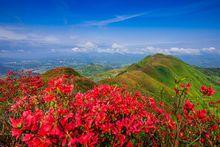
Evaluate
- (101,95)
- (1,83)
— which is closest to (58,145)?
(101,95)

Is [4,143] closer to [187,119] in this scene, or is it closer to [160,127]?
[160,127]

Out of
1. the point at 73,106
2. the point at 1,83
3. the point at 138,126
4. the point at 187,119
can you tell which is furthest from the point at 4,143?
the point at 1,83

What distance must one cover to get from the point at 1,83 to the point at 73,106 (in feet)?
49.3

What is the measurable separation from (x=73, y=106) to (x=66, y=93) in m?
0.37

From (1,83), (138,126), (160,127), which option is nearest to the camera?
(138,126)

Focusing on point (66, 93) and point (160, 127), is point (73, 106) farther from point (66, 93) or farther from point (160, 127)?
point (160, 127)

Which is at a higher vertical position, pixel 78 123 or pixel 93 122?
pixel 78 123

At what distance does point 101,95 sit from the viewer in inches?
321

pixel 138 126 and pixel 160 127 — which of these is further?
pixel 160 127

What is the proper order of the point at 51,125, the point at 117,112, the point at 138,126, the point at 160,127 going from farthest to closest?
the point at 160,127
the point at 117,112
the point at 138,126
the point at 51,125

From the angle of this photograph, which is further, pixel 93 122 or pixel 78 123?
pixel 93 122

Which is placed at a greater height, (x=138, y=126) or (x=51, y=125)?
(x=51, y=125)

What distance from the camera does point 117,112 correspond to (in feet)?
20.2

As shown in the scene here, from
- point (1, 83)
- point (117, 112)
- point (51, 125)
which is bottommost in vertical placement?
point (1, 83)
